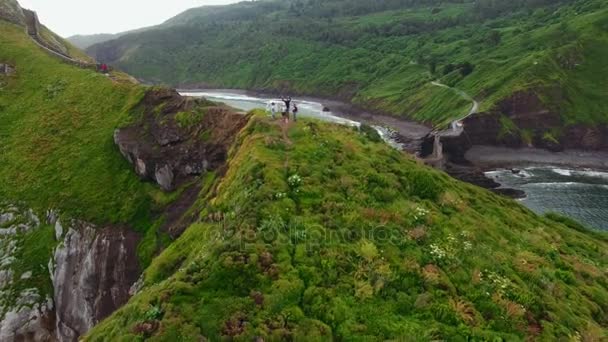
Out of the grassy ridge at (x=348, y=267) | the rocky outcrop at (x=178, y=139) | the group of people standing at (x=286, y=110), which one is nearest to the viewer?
the grassy ridge at (x=348, y=267)

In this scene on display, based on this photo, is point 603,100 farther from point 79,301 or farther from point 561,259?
point 79,301

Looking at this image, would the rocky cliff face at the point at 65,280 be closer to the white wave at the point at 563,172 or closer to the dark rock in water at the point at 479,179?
the dark rock in water at the point at 479,179

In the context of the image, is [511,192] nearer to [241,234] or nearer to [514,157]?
[514,157]

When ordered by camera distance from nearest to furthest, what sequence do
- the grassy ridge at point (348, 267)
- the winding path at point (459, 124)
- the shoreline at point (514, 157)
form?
the grassy ridge at point (348, 267) → the shoreline at point (514, 157) → the winding path at point (459, 124)

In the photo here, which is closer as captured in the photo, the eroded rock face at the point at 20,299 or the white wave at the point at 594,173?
the eroded rock face at the point at 20,299

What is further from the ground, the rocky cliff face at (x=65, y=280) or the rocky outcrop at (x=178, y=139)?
the rocky outcrop at (x=178, y=139)

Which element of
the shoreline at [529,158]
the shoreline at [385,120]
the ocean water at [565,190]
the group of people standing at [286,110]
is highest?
the group of people standing at [286,110]

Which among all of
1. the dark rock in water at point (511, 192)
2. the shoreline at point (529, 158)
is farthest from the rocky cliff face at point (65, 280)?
the shoreline at point (529, 158)

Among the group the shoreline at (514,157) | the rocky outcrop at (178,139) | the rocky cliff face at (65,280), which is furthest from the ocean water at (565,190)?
the rocky cliff face at (65,280)
